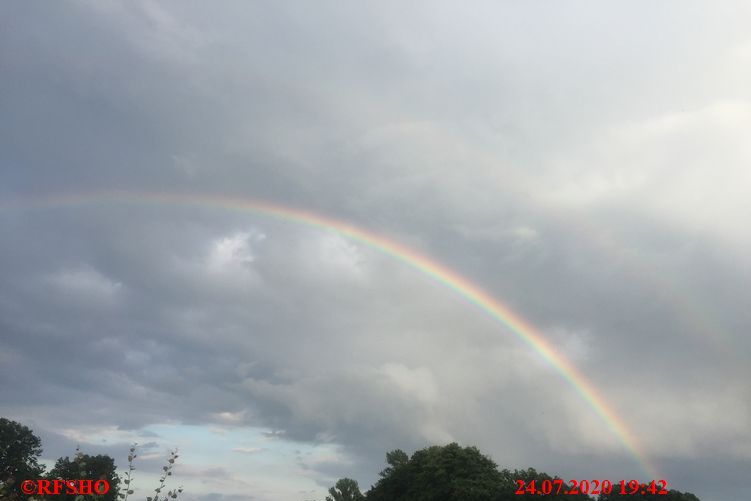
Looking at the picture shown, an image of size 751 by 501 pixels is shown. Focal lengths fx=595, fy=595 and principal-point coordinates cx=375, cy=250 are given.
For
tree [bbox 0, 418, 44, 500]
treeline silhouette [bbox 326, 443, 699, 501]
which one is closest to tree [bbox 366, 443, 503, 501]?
treeline silhouette [bbox 326, 443, 699, 501]

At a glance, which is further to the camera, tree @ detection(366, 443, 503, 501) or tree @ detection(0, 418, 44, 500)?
tree @ detection(0, 418, 44, 500)

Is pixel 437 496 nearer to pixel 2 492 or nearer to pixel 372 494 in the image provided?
pixel 372 494

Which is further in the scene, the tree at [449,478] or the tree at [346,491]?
the tree at [346,491]

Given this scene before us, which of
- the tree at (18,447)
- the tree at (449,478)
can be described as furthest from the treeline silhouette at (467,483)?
the tree at (18,447)

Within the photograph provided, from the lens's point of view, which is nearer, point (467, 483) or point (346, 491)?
point (467, 483)

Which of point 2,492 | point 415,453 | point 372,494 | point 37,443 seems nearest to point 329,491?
point 372,494

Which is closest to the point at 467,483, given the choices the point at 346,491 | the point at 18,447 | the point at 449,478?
the point at 449,478

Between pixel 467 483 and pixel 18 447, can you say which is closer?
pixel 467 483

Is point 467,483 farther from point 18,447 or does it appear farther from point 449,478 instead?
point 18,447

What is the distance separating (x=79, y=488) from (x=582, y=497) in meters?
76.4

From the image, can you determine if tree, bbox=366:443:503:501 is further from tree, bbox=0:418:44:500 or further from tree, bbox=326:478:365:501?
tree, bbox=0:418:44:500

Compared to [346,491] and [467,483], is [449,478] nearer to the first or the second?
[467,483]

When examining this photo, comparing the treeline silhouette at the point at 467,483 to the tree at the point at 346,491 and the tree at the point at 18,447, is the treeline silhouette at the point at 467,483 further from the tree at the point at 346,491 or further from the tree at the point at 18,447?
the tree at the point at 18,447

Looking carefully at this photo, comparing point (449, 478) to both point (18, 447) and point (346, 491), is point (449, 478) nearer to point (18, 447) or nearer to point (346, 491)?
point (346, 491)
